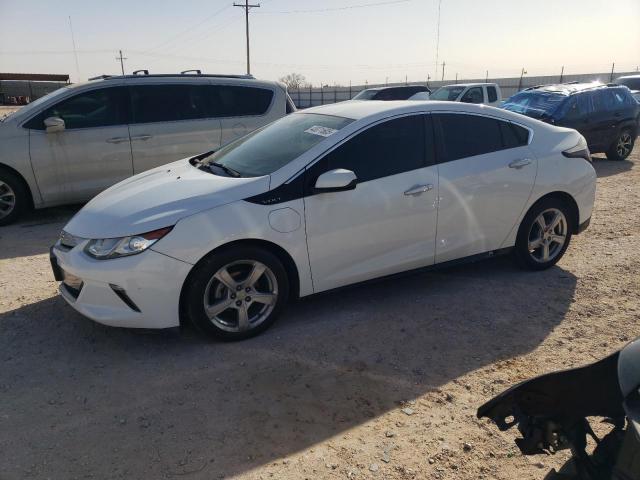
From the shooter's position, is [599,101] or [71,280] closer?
[71,280]

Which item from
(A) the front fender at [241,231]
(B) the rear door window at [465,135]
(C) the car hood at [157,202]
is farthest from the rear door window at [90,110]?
(B) the rear door window at [465,135]

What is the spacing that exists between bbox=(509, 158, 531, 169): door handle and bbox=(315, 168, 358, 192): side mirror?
168 centimetres

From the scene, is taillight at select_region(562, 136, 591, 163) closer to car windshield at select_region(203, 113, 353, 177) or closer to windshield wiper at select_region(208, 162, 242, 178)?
car windshield at select_region(203, 113, 353, 177)

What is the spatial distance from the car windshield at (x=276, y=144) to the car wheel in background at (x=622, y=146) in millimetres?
9585

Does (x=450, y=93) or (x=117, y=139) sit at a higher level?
(x=450, y=93)

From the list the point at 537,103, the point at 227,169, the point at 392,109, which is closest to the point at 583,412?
the point at 392,109

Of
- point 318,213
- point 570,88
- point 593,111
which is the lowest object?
point 318,213

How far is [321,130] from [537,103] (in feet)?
29.5

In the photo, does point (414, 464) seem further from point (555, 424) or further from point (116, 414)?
point (116, 414)

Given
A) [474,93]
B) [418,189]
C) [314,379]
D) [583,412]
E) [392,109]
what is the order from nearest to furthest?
[583,412] → [314,379] → [418,189] → [392,109] → [474,93]

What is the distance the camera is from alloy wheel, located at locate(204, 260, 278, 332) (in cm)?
355

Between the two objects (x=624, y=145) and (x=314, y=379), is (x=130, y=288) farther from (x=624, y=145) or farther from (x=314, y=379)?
(x=624, y=145)

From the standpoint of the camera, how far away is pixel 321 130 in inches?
161

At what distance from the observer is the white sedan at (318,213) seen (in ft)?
11.2
